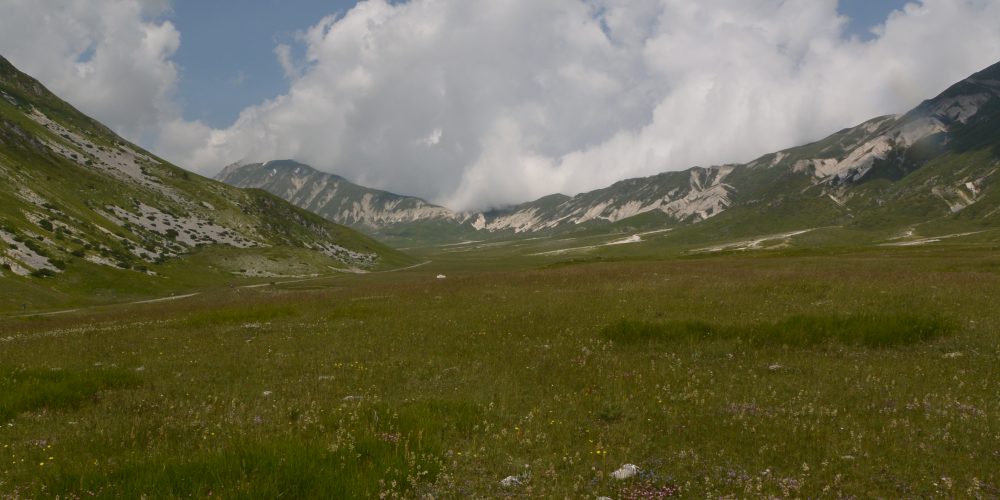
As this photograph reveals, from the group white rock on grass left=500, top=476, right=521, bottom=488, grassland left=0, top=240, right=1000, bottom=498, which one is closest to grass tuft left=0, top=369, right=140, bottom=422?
grassland left=0, top=240, right=1000, bottom=498

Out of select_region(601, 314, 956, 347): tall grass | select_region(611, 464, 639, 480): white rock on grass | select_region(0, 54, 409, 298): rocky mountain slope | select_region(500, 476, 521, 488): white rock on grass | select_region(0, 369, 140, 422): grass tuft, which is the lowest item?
select_region(601, 314, 956, 347): tall grass

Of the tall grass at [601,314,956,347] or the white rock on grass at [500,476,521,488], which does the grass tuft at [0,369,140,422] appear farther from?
the tall grass at [601,314,956,347]

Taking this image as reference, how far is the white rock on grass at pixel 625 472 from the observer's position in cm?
746

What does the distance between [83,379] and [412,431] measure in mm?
9962

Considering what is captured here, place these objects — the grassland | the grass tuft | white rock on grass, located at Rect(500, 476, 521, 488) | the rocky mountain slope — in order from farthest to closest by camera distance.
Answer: the rocky mountain slope < the grass tuft < white rock on grass, located at Rect(500, 476, 521, 488) < the grassland

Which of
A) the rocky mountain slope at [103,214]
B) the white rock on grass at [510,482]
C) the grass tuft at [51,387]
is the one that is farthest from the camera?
the rocky mountain slope at [103,214]

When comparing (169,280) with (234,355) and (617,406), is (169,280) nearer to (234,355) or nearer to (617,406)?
(234,355)

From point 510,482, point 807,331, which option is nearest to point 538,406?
point 510,482

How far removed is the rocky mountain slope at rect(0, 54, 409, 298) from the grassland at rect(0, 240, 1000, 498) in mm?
71060

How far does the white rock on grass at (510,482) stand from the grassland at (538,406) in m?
0.13

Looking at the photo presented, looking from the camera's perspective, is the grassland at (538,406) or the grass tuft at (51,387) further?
the grass tuft at (51,387)

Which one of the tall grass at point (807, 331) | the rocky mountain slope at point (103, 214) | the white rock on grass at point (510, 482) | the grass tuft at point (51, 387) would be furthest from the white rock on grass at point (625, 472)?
the rocky mountain slope at point (103, 214)

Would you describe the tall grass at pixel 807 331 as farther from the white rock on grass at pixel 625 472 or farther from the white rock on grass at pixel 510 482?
the white rock on grass at pixel 510 482

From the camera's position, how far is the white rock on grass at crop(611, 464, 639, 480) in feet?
24.5
